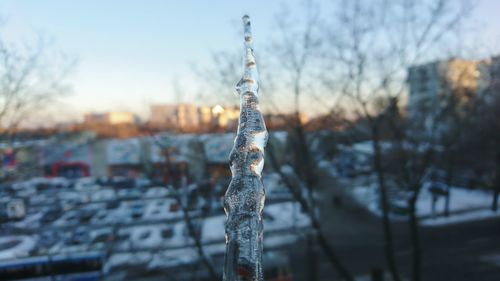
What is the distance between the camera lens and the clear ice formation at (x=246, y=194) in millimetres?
1042

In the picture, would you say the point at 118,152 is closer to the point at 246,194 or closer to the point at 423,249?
the point at 423,249

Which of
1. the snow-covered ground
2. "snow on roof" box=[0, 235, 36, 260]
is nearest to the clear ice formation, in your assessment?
"snow on roof" box=[0, 235, 36, 260]

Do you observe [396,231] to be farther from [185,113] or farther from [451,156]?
[185,113]

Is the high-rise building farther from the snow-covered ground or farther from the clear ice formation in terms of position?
the snow-covered ground

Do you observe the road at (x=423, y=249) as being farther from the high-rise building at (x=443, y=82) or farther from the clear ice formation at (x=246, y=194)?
the clear ice formation at (x=246, y=194)

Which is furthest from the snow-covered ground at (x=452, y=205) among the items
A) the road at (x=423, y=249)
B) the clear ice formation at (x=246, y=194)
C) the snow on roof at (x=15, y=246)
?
the clear ice formation at (x=246, y=194)

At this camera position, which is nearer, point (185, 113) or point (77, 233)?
point (185, 113)

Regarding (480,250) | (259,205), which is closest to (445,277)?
(480,250)

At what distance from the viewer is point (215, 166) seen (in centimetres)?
1066

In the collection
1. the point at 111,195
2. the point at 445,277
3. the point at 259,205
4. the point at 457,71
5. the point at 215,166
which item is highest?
the point at 457,71

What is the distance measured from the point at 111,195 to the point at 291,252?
45.9 feet

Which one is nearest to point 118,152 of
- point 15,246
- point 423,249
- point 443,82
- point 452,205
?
point 15,246

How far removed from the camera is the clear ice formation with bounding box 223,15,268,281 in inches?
41.0

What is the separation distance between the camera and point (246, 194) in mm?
1153
